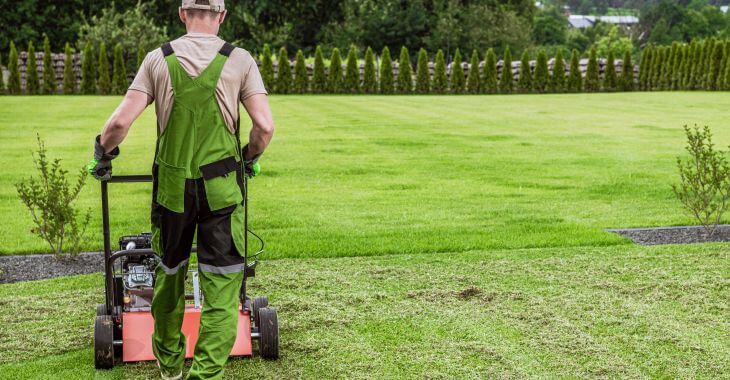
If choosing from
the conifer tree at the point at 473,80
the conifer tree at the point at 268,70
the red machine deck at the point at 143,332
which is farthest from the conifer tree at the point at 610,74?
the red machine deck at the point at 143,332

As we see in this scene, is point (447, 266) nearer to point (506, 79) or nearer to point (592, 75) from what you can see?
point (506, 79)

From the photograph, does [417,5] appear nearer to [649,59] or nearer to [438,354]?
[649,59]

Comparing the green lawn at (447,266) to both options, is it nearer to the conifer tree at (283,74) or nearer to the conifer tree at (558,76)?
the conifer tree at (283,74)

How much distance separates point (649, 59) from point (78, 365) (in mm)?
30946

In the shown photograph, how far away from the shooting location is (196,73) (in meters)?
3.96

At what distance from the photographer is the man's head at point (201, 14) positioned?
399 cm

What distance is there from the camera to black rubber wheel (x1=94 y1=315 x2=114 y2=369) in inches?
182

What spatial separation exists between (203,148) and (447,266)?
340 cm

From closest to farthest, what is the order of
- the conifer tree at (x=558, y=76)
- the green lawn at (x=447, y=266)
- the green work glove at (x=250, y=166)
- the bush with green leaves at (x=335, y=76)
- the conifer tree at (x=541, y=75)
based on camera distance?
1. the green work glove at (x=250, y=166)
2. the green lawn at (x=447, y=266)
3. the bush with green leaves at (x=335, y=76)
4. the conifer tree at (x=541, y=75)
5. the conifer tree at (x=558, y=76)

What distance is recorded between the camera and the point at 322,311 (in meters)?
5.77

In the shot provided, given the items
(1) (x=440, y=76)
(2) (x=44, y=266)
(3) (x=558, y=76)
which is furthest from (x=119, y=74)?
(2) (x=44, y=266)

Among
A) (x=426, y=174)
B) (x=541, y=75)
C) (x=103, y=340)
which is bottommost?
(x=426, y=174)

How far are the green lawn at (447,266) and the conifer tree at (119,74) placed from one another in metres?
13.4

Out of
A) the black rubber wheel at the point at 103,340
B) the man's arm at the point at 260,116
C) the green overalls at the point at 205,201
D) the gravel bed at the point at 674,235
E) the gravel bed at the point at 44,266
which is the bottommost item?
the gravel bed at the point at 44,266
